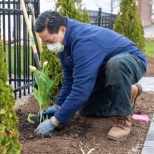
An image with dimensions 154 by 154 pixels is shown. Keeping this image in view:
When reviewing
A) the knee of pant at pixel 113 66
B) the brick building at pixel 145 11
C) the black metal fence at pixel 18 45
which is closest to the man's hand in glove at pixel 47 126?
the knee of pant at pixel 113 66

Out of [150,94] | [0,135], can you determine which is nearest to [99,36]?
[0,135]

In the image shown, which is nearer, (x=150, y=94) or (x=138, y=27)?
(x=150, y=94)

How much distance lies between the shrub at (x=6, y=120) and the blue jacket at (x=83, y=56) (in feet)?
4.05

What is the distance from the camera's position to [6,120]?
2.62m

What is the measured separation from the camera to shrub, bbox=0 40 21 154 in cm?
259

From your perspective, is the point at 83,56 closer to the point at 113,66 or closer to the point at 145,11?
the point at 113,66

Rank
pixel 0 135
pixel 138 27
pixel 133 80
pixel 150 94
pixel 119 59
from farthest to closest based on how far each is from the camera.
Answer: pixel 138 27 → pixel 150 94 → pixel 133 80 → pixel 119 59 → pixel 0 135

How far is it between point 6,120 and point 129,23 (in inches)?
314

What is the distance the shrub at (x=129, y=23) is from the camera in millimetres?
10211

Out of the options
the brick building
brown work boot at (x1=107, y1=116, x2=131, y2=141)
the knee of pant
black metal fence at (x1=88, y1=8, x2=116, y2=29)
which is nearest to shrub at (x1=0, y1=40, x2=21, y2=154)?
the knee of pant

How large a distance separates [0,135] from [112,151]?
158cm

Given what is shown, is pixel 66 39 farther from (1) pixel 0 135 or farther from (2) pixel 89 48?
(1) pixel 0 135

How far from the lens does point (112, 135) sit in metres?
4.23

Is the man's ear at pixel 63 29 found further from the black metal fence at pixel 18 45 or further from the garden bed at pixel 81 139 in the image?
the black metal fence at pixel 18 45
